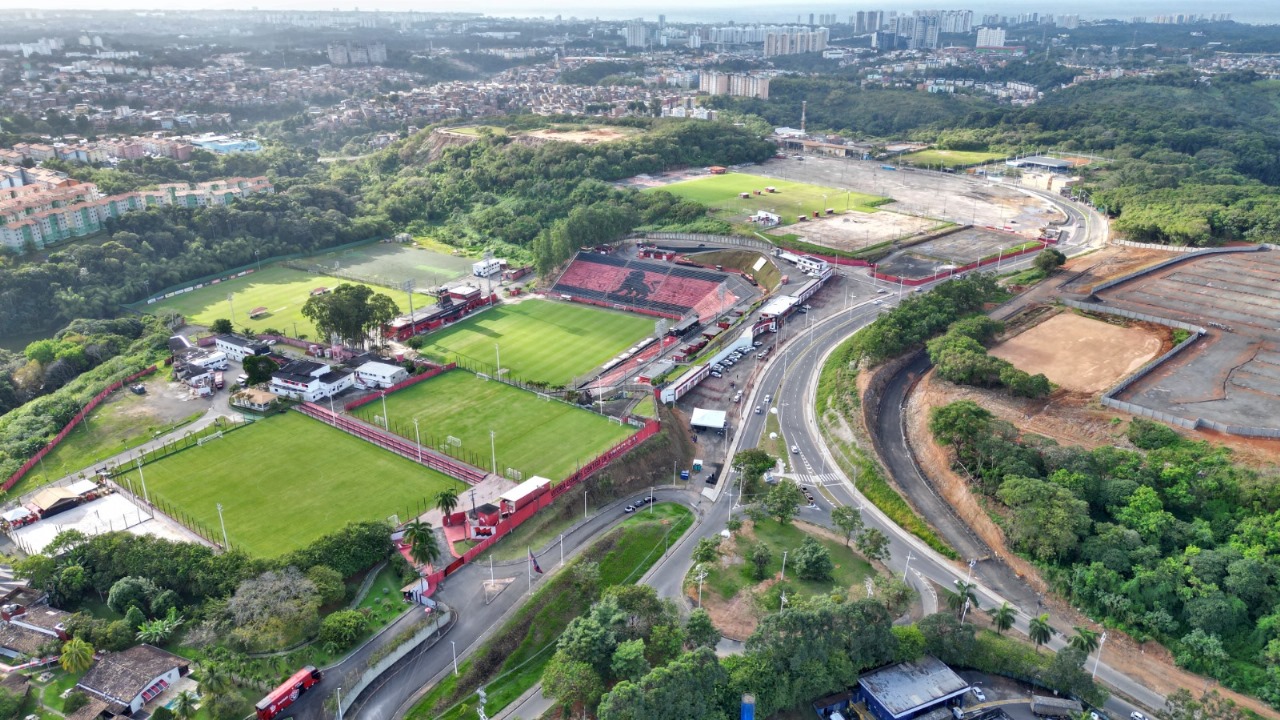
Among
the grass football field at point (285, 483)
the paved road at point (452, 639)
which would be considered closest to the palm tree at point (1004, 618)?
the paved road at point (452, 639)

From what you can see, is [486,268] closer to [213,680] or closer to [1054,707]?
[213,680]

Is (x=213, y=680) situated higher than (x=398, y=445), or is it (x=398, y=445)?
(x=213, y=680)

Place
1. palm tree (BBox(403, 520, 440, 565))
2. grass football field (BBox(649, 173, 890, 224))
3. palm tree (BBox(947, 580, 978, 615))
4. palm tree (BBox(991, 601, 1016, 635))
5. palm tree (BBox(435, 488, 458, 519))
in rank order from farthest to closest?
grass football field (BBox(649, 173, 890, 224)) → palm tree (BBox(435, 488, 458, 519)) → palm tree (BBox(403, 520, 440, 565)) → palm tree (BBox(947, 580, 978, 615)) → palm tree (BBox(991, 601, 1016, 635))

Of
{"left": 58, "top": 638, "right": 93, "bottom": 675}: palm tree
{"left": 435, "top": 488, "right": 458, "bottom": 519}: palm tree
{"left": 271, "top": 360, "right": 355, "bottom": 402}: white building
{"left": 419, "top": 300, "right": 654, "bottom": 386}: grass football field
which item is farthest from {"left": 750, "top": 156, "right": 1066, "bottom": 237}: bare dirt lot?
{"left": 58, "top": 638, "right": 93, "bottom": 675}: palm tree

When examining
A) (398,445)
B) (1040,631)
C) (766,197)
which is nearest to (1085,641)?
(1040,631)

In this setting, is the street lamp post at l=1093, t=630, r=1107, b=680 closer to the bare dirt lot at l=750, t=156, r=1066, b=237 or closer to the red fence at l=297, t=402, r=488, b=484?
the red fence at l=297, t=402, r=488, b=484

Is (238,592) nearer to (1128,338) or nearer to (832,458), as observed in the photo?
(832,458)

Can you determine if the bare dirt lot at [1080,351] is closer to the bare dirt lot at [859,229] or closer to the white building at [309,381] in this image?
the bare dirt lot at [859,229]
